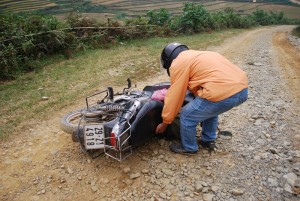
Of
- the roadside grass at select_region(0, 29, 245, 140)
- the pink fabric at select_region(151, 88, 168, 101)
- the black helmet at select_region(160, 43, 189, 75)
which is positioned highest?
the black helmet at select_region(160, 43, 189, 75)

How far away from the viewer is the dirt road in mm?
3248

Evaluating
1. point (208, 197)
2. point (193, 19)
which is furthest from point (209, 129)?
point (193, 19)

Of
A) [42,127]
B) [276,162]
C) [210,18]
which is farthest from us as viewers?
[210,18]

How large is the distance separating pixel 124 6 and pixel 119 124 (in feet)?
98.0

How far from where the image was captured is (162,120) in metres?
3.82

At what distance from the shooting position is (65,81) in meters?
7.05

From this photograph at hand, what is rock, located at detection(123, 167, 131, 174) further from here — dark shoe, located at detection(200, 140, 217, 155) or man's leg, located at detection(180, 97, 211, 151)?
dark shoe, located at detection(200, 140, 217, 155)

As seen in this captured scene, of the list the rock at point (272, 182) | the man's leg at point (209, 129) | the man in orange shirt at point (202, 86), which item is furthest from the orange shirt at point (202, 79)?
the rock at point (272, 182)

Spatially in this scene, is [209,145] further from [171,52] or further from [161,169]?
[171,52]

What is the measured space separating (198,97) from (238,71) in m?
0.60

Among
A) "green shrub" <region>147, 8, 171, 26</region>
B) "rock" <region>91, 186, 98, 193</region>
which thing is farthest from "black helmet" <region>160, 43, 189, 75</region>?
"green shrub" <region>147, 8, 171, 26</region>

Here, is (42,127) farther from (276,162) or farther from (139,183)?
(276,162)

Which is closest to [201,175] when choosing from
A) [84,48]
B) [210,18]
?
[84,48]

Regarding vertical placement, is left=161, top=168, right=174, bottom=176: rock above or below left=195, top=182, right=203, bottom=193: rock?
above
